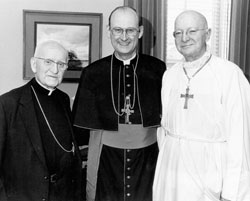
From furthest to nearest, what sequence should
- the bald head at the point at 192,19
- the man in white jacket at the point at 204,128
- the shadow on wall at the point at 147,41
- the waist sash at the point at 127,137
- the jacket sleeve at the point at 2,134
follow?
1. the shadow on wall at the point at 147,41
2. the waist sash at the point at 127,137
3. the bald head at the point at 192,19
4. the man in white jacket at the point at 204,128
5. the jacket sleeve at the point at 2,134

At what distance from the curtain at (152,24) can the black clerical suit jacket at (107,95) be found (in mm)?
893

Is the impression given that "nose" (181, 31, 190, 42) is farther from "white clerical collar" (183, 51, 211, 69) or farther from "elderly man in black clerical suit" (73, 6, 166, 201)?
"elderly man in black clerical suit" (73, 6, 166, 201)

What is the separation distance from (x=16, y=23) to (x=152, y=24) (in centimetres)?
128

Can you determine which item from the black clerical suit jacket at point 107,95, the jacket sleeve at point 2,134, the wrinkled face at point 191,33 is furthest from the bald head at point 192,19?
the jacket sleeve at point 2,134

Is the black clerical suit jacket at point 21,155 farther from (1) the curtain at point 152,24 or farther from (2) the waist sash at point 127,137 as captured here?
(1) the curtain at point 152,24

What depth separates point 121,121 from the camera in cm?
261

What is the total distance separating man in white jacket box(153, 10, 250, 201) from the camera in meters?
2.22

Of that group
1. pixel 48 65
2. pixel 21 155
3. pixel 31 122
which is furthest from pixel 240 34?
pixel 21 155

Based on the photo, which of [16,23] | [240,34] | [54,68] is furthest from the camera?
[240,34]

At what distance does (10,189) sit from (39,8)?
1.98 m

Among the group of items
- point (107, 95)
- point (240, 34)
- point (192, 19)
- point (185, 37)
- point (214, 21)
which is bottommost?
point (107, 95)

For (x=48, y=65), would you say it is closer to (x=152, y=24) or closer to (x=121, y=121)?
(x=121, y=121)

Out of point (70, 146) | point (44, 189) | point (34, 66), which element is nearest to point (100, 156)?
point (70, 146)

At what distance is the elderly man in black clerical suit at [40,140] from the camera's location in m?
2.09
